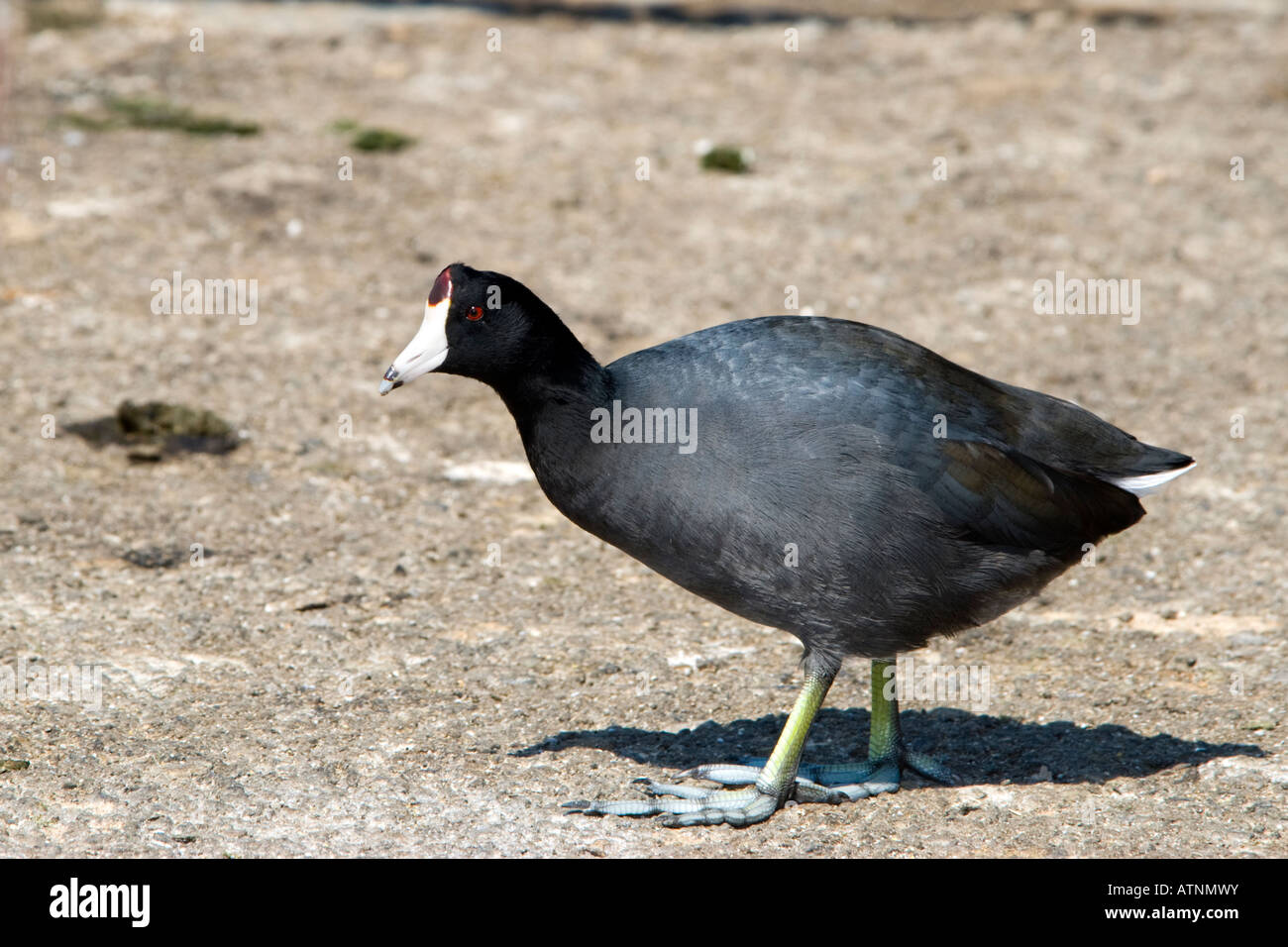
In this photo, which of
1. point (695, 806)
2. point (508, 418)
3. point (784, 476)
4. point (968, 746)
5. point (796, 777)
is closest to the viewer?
point (784, 476)

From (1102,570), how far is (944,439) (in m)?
2.39

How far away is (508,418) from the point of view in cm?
843

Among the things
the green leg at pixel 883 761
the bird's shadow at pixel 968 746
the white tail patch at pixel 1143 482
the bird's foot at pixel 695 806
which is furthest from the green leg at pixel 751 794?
the white tail patch at pixel 1143 482

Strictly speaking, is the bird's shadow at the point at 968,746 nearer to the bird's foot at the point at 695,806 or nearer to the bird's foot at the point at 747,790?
the bird's foot at the point at 747,790

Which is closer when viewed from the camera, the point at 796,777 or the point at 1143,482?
the point at 796,777

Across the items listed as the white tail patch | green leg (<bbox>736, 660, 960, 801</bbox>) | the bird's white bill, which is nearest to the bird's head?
the bird's white bill

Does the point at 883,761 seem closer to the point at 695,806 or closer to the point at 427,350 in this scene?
the point at 695,806

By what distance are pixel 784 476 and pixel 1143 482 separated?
1449 mm

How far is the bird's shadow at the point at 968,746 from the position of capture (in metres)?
5.52

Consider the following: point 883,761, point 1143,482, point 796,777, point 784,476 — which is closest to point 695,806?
point 796,777

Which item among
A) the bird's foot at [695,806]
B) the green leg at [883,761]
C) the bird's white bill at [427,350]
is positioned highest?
the bird's white bill at [427,350]

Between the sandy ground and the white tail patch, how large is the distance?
3.04 feet

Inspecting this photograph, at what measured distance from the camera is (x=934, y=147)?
1141cm

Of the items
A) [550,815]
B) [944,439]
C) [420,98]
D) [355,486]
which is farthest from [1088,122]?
[550,815]
